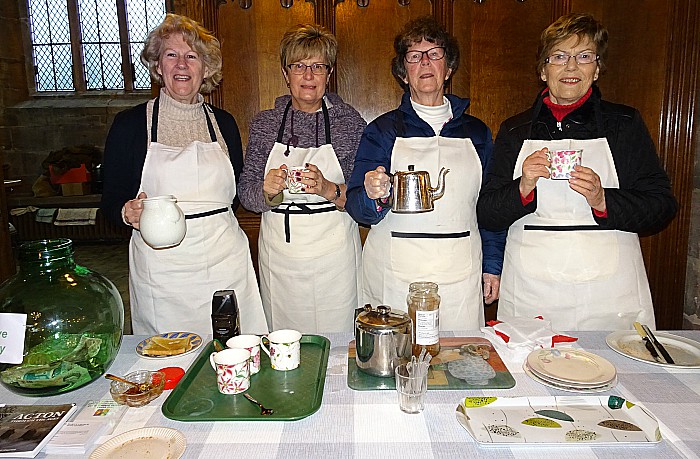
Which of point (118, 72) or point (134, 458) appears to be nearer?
point (134, 458)

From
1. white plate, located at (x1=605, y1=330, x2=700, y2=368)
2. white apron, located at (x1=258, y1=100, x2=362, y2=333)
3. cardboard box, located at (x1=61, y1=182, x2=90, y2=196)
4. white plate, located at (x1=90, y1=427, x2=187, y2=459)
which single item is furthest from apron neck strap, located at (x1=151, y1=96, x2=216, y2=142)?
cardboard box, located at (x1=61, y1=182, x2=90, y2=196)

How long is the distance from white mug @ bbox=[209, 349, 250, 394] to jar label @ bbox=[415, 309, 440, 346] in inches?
17.8

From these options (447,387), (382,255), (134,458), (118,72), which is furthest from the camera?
(118,72)

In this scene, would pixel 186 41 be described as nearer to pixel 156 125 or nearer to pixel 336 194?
pixel 156 125

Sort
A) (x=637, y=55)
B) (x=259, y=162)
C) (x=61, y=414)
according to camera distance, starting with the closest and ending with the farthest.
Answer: (x=61, y=414), (x=259, y=162), (x=637, y=55)

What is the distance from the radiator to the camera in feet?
23.2

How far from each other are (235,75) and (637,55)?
2.19 meters

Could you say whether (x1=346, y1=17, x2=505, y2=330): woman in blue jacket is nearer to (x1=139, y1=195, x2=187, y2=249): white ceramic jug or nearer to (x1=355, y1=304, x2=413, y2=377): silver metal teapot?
(x1=139, y1=195, x2=187, y2=249): white ceramic jug

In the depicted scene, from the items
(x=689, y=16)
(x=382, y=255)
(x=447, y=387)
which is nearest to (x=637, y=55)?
(x=689, y=16)

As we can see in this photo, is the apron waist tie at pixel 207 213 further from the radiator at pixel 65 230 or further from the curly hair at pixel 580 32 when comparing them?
the radiator at pixel 65 230

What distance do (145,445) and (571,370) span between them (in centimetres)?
102

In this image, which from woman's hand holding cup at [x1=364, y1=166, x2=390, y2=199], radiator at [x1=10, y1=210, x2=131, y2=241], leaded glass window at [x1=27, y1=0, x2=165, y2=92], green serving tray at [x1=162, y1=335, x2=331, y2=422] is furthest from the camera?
leaded glass window at [x1=27, y1=0, x2=165, y2=92]

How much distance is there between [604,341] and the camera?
5.17 feet

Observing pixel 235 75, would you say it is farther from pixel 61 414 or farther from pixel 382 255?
pixel 61 414
